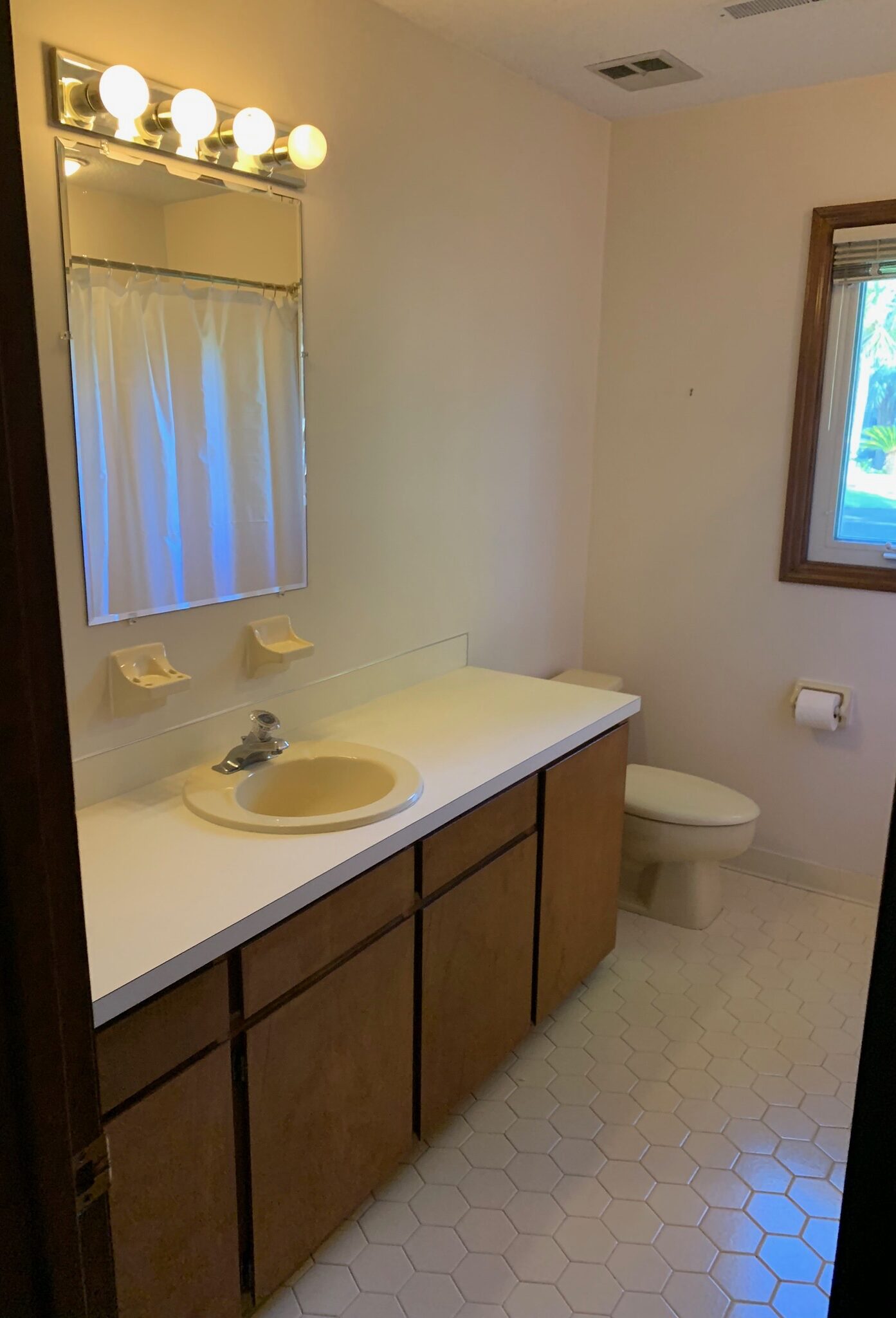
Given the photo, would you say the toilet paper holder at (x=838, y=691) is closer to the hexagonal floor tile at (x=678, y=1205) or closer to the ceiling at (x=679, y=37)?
the hexagonal floor tile at (x=678, y=1205)

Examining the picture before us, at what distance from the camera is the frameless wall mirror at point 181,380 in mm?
1735

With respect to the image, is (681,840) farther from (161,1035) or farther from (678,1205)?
(161,1035)

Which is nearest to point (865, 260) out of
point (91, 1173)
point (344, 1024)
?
point (344, 1024)

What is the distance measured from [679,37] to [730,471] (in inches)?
48.6

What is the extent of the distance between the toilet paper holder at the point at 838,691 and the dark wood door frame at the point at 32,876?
109 inches

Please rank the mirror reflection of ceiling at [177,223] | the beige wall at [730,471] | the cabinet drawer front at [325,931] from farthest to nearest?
the beige wall at [730,471], the mirror reflection of ceiling at [177,223], the cabinet drawer front at [325,931]

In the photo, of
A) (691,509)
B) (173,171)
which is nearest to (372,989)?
(173,171)

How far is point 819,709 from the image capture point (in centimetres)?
308

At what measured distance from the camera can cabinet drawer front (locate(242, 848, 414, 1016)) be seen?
60.3 inches

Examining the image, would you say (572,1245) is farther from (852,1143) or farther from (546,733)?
(852,1143)

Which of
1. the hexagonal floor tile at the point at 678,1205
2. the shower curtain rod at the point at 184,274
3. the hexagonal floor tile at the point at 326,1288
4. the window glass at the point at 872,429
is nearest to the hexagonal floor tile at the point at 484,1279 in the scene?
the hexagonal floor tile at the point at 326,1288

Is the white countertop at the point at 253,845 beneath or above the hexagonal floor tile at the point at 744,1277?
above

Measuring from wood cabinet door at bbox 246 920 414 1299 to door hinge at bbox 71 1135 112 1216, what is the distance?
2.42ft

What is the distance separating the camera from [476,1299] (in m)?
1.79
